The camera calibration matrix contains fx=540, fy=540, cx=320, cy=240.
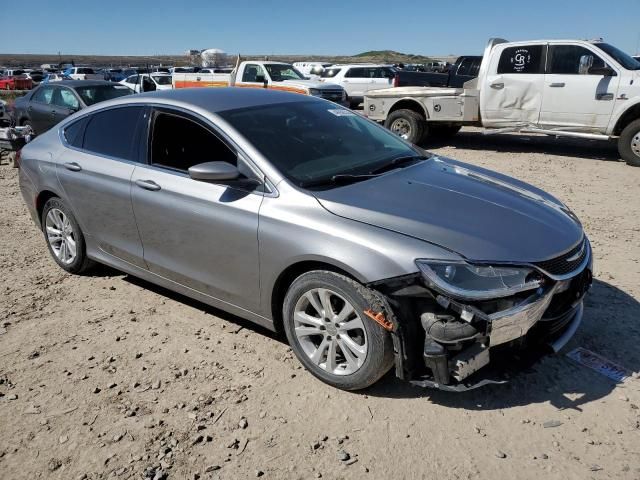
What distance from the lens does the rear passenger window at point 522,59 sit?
33.4 ft

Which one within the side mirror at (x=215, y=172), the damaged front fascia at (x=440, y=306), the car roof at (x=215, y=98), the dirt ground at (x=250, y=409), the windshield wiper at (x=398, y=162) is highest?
the car roof at (x=215, y=98)

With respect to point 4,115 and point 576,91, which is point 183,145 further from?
point 4,115

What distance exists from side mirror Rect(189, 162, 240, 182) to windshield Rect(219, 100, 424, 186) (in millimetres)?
246

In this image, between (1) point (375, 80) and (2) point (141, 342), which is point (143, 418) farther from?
(1) point (375, 80)

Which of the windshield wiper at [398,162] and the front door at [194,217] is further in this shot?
the windshield wiper at [398,162]

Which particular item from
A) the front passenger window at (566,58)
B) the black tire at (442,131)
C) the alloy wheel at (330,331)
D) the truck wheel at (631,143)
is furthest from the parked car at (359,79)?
the alloy wheel at (330,331)

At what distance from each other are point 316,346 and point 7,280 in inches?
130

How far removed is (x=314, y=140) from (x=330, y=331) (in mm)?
1384

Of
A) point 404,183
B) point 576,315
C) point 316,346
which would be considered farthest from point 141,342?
point 576,315

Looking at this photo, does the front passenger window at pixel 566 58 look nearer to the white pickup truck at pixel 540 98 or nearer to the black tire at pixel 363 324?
the white pickup truck at pixel 540 98

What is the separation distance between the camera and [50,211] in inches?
193

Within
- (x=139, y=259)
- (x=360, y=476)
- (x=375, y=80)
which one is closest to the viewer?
(x=360, y=476)

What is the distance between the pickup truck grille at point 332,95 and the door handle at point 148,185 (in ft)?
36.8

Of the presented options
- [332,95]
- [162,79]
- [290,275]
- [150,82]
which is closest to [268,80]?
[332,95]
